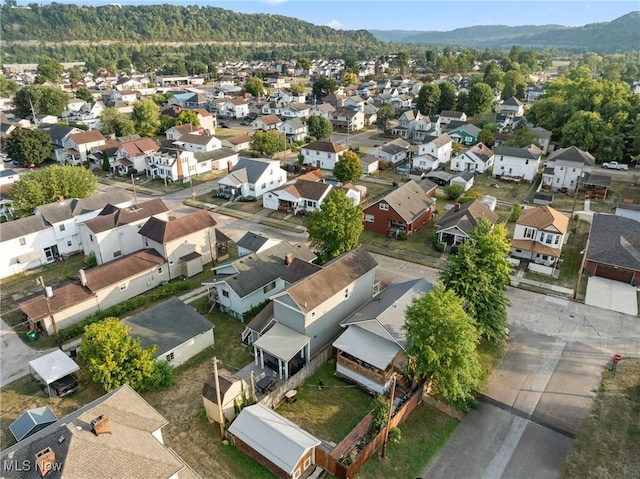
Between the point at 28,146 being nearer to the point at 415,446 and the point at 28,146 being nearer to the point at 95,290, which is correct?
the point at 95,290

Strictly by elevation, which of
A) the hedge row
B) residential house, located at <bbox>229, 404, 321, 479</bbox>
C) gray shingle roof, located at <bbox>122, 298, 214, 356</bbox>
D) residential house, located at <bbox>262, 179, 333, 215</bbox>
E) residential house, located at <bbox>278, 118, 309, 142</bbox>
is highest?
residential house, located at <bbox>278, 118, 309, 142</bbox>

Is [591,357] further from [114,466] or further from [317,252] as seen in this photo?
[114,466]

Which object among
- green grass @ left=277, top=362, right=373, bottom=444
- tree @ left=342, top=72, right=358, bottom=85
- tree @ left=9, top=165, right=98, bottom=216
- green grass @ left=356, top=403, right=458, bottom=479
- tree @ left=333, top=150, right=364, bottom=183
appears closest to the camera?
green grass @ left=356, top=403, right=458, bottom=479

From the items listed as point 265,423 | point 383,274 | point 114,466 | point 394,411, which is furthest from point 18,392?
point 383,274

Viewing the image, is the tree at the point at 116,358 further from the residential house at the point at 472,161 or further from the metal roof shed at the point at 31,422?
the residential house at the point at 472,161

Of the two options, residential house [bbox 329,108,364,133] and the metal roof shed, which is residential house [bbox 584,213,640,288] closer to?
the metal roof shed

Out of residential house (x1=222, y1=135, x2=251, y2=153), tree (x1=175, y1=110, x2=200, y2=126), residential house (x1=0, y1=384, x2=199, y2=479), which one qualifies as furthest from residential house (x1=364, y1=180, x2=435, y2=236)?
tree (x1=175, y1=110, x2=200, y2=126)

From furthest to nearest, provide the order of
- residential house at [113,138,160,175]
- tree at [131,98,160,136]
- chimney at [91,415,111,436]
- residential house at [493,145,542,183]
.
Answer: tree at [131,98,160,136], residential house at [113,138,160,175], residential house at [493,145,542,183], chimney at [91,415,111,436]
